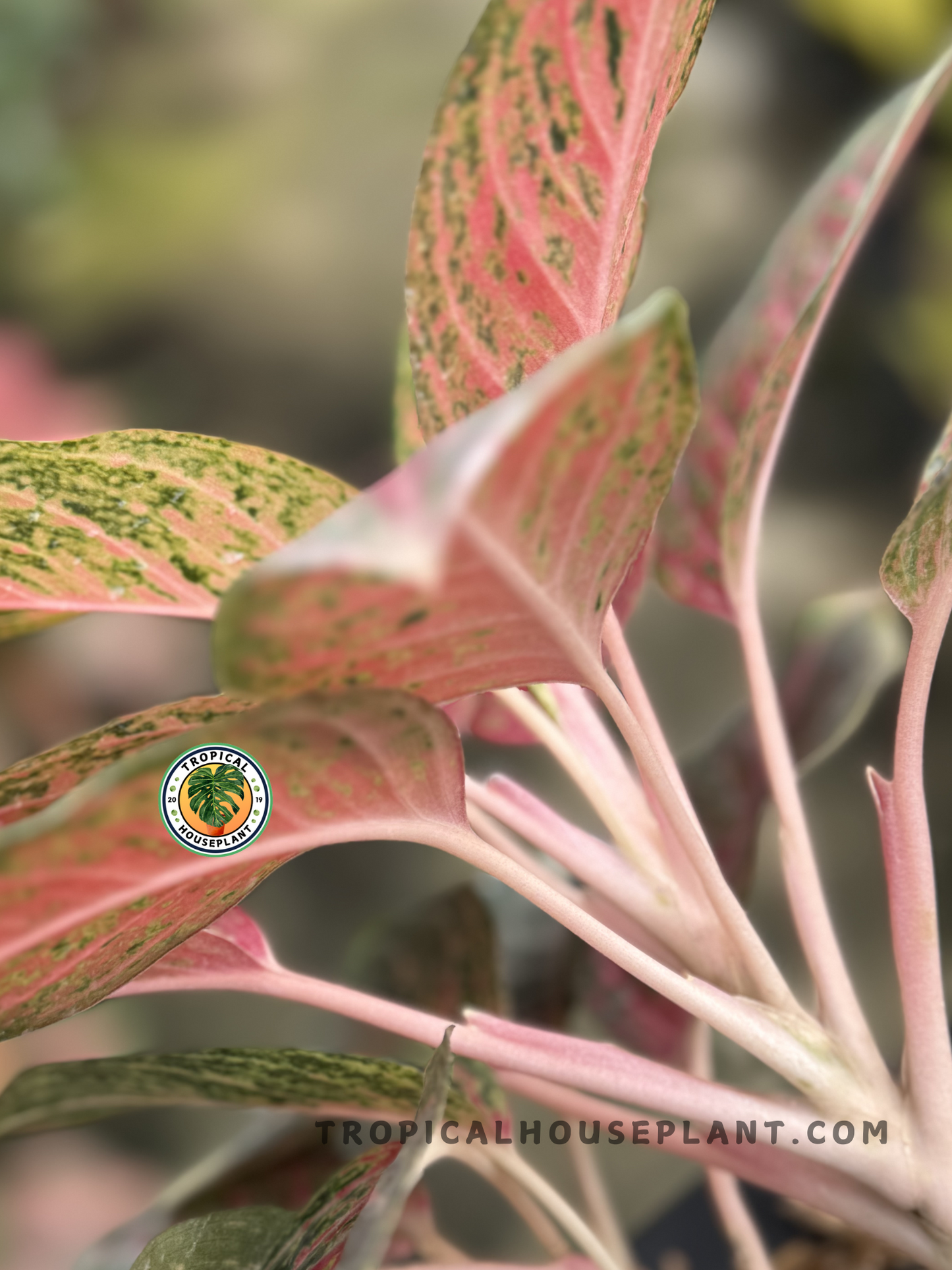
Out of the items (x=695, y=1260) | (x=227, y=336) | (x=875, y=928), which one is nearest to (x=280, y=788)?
(x=695, y=1260)

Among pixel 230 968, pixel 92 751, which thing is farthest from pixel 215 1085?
pixel 92 751

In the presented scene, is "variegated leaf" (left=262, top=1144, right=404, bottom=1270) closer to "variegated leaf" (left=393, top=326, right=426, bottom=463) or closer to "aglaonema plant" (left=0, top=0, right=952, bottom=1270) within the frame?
"aglaonema plant" (left=0, top=0, right=952, bottom=1270)

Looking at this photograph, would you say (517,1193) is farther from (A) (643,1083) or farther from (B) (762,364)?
(B) (762,364)

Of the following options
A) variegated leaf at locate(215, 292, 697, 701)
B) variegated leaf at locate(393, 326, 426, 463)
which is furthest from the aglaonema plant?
variegated leaf at locate(393, 326, 426, 463)

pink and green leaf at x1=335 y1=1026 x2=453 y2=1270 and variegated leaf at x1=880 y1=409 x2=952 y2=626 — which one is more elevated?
variegated leaf at x1=880 y1=409 x2=952 y2=626

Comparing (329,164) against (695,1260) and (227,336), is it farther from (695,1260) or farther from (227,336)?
(695,1260)

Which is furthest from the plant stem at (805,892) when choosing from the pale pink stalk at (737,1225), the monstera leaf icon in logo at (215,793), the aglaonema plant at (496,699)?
the monstera leaf icon in logo at (215,793)
